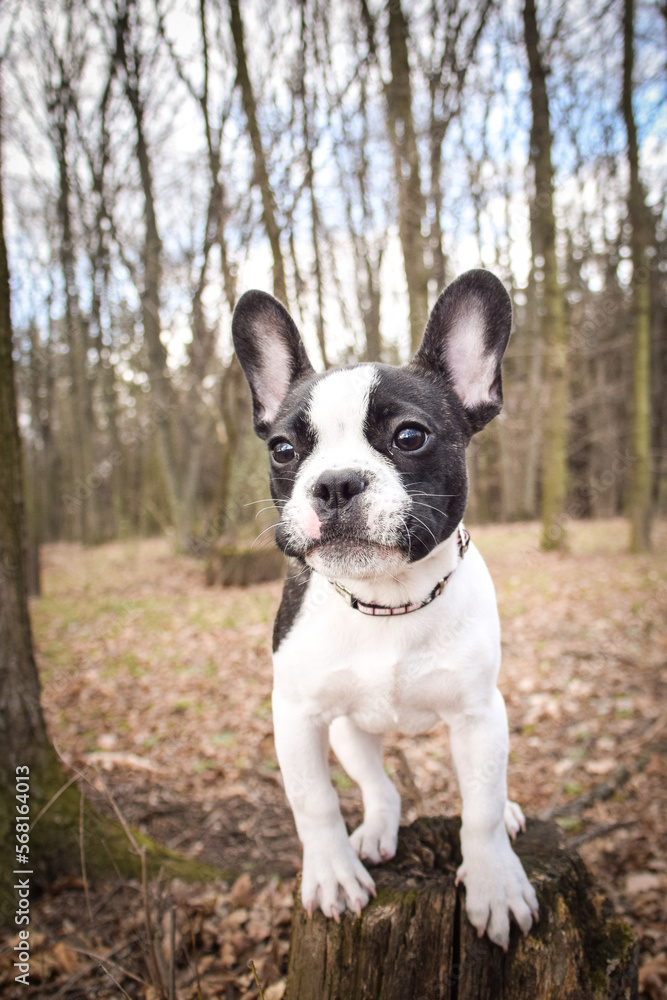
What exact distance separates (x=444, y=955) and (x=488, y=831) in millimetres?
→ 487

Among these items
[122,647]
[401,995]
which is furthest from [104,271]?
[401,995]

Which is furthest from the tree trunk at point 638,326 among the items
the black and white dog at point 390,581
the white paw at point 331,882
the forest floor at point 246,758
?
the white paw at point 331,882

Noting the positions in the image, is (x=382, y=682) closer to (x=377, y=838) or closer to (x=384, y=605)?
(x=384, y=605)

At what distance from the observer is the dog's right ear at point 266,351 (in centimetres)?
209

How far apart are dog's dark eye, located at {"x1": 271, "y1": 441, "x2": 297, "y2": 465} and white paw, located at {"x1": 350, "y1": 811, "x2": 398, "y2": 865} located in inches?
63.3

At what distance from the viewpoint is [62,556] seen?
18969mm

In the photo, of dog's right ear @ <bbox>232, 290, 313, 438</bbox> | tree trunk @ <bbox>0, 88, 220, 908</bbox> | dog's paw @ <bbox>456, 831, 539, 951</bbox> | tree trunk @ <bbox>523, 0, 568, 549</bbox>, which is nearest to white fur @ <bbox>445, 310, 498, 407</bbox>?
dog's right ear @ <bbox>232, 290, 313, 438</bbox>

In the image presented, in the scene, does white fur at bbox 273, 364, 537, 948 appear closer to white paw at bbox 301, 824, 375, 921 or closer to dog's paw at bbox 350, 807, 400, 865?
white paw at bbox 301, 824, 375, 921

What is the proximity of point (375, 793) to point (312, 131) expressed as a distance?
859 cm

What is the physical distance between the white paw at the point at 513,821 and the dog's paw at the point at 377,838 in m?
0.49

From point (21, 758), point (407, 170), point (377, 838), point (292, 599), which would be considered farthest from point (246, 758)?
point (407, 170)

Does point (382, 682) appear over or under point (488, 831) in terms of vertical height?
over

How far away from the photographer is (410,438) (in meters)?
1.77

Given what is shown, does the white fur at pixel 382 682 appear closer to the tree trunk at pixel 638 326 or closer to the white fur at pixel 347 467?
the white fur at pixel 347 467
